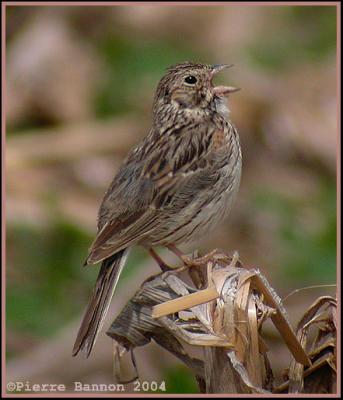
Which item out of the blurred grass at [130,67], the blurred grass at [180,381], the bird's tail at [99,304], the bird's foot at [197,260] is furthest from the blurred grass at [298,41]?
the bird's foot at [197,260]

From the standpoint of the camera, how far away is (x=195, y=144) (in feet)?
21.9

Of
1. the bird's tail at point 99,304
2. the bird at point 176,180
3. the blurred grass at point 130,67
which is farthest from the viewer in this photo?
the blurred grass at point 130,67

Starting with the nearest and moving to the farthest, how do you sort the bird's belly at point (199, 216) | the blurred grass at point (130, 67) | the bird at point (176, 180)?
the bird at point (176, 180), the bird's belly at point (199, 216), the blurred grass at point (130, 67)

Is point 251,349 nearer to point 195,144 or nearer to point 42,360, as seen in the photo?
point 195,144

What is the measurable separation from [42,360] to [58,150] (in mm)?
3003

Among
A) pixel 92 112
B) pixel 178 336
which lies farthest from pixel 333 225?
pixel 178 336

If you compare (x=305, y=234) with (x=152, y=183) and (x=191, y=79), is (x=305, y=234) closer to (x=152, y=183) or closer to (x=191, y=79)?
(x=191, y=79)

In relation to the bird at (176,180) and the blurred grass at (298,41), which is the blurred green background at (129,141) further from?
the bird at (176,180)

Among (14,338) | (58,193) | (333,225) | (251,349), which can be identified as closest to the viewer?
(251,349)

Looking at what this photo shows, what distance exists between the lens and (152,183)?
21.2 feet

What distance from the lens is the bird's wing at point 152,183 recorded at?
6.25m

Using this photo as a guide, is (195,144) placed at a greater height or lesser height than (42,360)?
greater

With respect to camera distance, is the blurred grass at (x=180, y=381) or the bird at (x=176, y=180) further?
the blurred grass at (x=180, y=381)

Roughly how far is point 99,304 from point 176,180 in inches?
37.5
